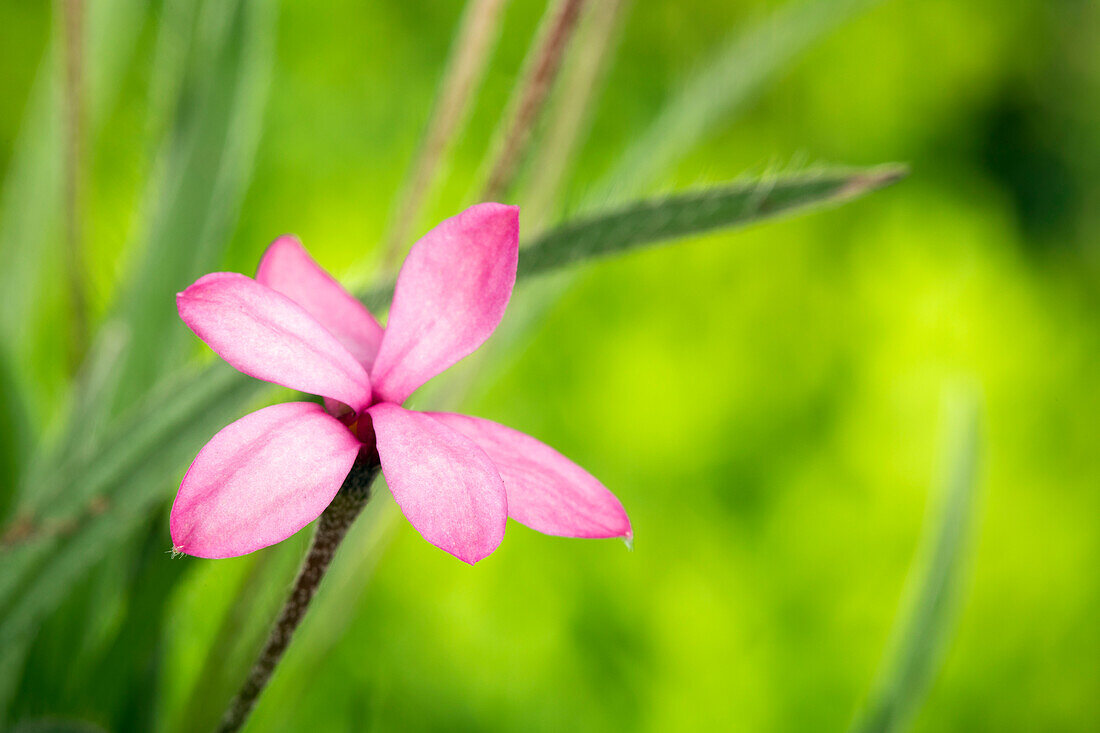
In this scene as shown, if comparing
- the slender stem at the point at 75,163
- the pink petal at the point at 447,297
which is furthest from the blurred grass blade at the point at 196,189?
the pink petal at the point at 447,297

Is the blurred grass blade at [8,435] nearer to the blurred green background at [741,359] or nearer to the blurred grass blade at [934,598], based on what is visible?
the blurred green background at [741,359]

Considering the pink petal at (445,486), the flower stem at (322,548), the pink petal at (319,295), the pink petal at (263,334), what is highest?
the pink petal at (319,295)

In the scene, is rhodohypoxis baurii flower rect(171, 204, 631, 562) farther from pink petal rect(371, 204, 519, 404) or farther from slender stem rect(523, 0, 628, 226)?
slender stem rect(523, 0, 628, 226)

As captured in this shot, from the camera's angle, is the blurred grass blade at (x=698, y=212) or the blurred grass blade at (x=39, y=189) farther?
the blurred grass blade at (x=39, y=189)

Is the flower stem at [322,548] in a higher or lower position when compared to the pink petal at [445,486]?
lower

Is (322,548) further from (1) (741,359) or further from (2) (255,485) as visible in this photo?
(1) (741,359)

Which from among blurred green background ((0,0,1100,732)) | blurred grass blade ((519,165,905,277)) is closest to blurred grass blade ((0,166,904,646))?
blurred grass blade ((519,165,905,277))

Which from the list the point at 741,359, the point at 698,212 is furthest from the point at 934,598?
the point at 741,359
